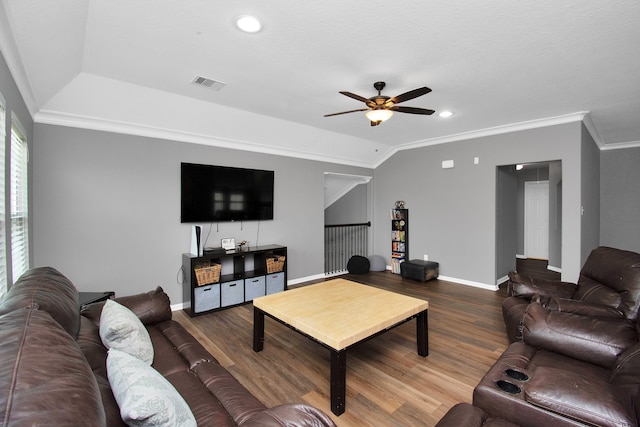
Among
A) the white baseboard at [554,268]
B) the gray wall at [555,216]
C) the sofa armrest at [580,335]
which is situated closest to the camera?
the sofa armrest at [580,335]

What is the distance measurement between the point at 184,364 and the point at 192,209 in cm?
265

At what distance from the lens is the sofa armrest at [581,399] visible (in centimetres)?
122

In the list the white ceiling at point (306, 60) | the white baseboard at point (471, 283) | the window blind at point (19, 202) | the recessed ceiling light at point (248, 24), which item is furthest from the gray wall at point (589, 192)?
the window blind at point (19, 202)

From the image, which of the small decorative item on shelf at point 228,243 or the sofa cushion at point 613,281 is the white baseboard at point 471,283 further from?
the small decorative item on shelf at point 228,243

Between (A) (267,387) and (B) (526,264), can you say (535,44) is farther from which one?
(B) (526,264)

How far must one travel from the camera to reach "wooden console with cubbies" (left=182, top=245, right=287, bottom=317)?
381 centimetres

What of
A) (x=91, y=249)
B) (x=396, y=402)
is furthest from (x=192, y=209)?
(x=396, y=402)

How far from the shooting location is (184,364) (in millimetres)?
1818

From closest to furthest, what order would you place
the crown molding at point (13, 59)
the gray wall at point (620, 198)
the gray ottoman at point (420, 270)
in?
the crown molding at point (13, 59), the gray ottoman at point (420, 270), the gray wall at point (620, 198)

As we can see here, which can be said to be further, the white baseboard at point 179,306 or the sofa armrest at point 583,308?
the white baseboard at point 179,306

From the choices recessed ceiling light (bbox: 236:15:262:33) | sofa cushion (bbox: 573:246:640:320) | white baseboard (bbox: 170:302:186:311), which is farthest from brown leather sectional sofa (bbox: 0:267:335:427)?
sofa cushion (bbox: 573:246:640:320)

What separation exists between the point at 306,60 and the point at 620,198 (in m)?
6.88

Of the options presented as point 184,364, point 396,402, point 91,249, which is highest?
point 91,249

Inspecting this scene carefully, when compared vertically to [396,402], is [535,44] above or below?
above
